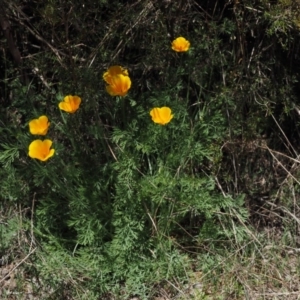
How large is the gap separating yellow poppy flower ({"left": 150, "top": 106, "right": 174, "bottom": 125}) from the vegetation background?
6.5 inches

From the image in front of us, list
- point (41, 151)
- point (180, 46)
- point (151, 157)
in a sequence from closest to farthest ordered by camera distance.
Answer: point (41, 151) < point (180, 46) < point (151, 157)

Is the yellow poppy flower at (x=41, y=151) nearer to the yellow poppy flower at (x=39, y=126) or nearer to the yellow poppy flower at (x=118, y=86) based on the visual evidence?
the yellow poppy flower at (x=39, y=126)

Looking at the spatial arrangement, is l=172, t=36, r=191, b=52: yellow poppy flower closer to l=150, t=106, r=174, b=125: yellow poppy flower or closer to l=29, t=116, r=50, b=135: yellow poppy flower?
l=150, t=106, r=174, b=125: yellow poppy flower

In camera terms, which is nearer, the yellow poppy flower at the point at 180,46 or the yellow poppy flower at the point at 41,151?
the yellow poppy flower at the point at 41,151

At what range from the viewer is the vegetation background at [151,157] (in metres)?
3.11

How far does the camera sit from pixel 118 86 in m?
3.00

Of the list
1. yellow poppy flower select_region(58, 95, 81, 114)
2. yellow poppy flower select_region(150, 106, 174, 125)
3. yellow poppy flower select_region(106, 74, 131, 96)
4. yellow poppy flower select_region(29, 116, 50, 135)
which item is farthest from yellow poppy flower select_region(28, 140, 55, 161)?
yellow poppy flower select_region(150, 106, 174, 125)

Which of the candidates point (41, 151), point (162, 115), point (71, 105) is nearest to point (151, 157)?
point (162, 115)

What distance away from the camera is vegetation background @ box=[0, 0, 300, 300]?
3109 millimetres

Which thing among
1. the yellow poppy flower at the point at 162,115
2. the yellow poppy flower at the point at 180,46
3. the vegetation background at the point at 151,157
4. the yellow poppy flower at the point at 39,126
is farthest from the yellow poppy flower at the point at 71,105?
the yellow poppy flower at the point at 180,46

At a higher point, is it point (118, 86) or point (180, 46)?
point (180, 46)

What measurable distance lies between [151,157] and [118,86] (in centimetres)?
49

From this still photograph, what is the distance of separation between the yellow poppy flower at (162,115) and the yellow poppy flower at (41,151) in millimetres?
476

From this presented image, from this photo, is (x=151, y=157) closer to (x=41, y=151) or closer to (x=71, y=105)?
(x=71, y=105)
